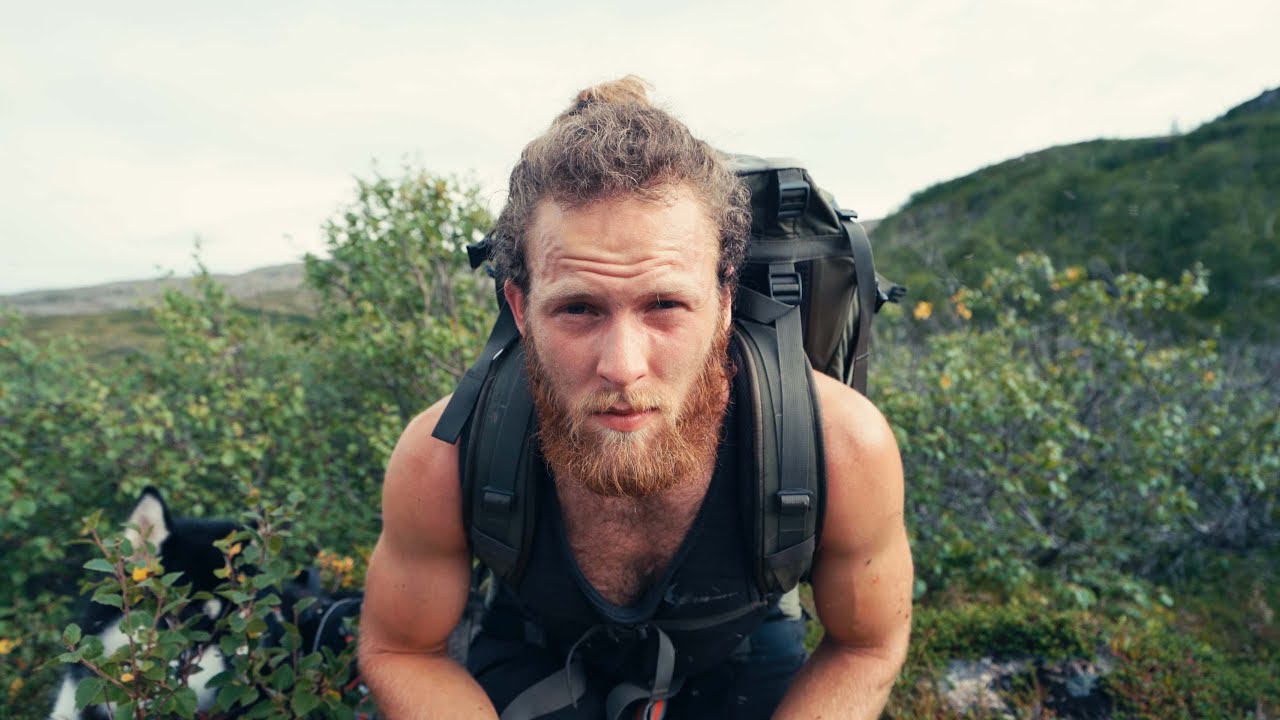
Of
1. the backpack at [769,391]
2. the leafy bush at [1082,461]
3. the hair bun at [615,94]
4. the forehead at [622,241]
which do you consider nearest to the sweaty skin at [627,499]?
the forehead at [622,241]

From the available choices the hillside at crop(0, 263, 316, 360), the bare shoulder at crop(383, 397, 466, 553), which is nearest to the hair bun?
the bare shoulder at crop(383, 397, 466, 553)

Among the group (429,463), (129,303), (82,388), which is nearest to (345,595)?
(429,463)

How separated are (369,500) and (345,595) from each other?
108cm

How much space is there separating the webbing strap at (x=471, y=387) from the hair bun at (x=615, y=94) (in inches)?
25.5

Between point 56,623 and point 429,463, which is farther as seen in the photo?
point 56,623

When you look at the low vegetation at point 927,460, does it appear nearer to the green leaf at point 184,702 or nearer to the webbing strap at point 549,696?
the green leaf at point 184,702

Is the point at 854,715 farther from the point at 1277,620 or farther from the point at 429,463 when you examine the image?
the point at 1277,620

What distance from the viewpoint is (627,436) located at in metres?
1.71

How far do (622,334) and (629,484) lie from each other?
0.40 m

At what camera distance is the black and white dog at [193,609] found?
8.02 feet

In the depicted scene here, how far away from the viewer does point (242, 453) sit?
3898 mm

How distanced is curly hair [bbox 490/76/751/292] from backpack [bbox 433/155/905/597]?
4.7 inches

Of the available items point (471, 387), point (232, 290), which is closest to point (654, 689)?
point (471, 387)

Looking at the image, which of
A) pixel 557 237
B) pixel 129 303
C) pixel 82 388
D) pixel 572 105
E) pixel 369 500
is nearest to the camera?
pixel 557 237
